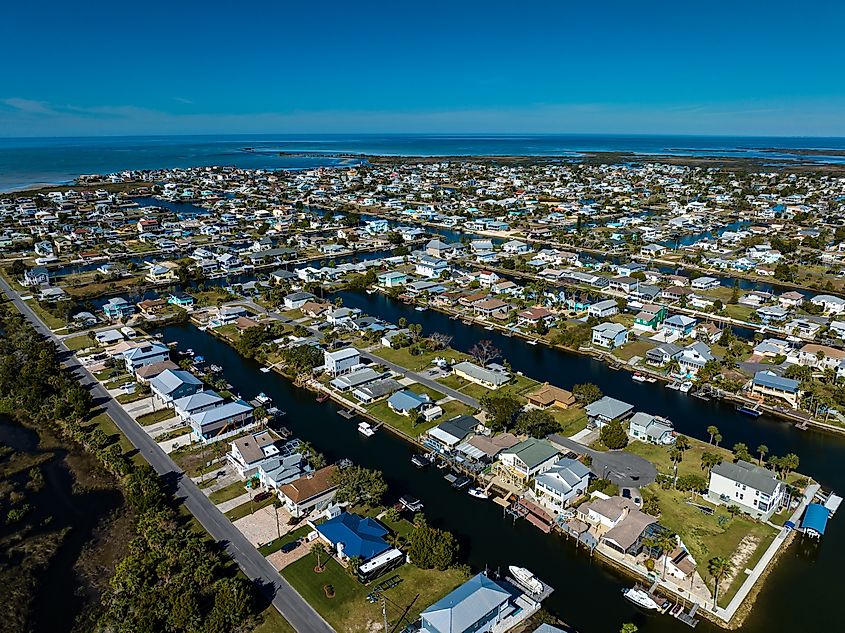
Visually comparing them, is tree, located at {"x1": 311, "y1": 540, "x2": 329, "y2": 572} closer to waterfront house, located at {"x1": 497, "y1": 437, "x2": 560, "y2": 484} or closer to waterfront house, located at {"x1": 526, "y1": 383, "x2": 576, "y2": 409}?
waterfront house, located at {"x1": 497, "y1": 437, "x2": 560, "y2": 484}

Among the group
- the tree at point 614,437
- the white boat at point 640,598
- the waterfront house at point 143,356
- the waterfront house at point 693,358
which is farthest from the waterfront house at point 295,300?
the white boat at point 640,598

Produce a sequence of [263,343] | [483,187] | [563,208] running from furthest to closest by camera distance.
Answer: [483,187] < [563,208] < [263,343]

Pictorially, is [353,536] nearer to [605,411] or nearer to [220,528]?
[220,528]

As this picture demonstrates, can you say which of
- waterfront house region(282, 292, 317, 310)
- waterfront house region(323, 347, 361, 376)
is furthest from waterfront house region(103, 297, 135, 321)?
waterfront house region(323, 347, 361, 376)

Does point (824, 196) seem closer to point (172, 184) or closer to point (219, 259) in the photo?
point (219, 259)

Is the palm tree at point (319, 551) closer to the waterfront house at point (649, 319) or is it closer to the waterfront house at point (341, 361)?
the waterfront house at point (341, 361)

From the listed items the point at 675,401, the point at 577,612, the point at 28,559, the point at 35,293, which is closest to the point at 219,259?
the point at 35,293

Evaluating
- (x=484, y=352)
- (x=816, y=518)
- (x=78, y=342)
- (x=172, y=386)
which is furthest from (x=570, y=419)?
(x=78, y=342)

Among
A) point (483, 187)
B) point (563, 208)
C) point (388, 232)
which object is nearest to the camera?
point (388, 232)
